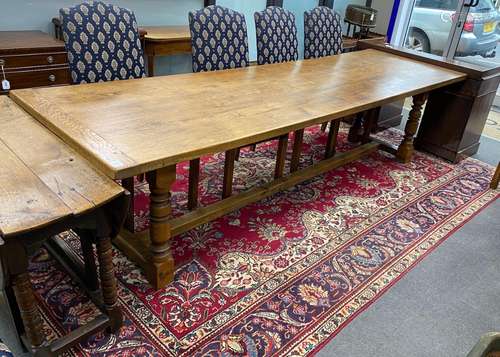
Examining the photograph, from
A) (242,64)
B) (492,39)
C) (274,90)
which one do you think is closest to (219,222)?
(274,90)

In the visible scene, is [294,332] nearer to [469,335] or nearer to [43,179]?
[469,335]

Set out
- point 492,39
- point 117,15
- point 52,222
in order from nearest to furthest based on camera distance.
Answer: point 52,222, point 117,15, point 492,39

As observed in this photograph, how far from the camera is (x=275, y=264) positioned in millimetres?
2080

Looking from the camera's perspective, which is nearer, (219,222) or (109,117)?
(109,117)

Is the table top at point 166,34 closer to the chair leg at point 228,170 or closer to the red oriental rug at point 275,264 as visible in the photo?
the red oriental rug at point 275,264

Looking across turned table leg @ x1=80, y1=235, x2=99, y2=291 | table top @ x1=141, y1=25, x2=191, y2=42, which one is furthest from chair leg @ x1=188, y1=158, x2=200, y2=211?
table top @ x1=141, y1=25, x2=191, y2=42

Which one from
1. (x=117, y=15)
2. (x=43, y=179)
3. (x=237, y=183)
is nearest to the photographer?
(x=43, y=179)

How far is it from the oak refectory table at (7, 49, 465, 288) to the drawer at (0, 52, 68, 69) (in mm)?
1043

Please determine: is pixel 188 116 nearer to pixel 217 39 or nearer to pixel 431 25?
pixel 217 39

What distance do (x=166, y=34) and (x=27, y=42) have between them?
110 cm

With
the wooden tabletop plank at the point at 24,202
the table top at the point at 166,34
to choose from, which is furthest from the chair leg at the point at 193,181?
the table top at the point at 166,34

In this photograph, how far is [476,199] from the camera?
293 centimetres

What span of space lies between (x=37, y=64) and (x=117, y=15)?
0.94 m

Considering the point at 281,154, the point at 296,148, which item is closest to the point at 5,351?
the point at 281,154
